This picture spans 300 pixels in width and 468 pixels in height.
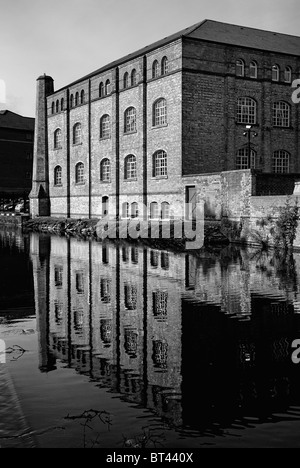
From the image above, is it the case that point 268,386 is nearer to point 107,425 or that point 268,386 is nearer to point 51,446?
point 107,425

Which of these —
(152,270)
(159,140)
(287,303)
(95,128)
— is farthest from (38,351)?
(95,128)

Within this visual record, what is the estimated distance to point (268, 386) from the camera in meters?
6.72

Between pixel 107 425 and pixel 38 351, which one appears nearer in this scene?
pixel 107 425

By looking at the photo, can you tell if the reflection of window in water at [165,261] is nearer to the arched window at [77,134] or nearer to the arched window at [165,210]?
the arched window at [165,210]

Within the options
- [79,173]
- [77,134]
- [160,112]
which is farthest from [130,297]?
[77,134]

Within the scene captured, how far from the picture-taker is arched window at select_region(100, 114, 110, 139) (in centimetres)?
4103

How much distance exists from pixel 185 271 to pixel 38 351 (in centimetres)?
944

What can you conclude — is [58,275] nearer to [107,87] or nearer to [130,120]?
[130,120]

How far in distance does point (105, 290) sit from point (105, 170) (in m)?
28.8

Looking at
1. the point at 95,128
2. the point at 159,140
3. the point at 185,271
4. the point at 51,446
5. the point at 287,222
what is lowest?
the point at 51,446

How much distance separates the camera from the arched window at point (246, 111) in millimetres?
34562

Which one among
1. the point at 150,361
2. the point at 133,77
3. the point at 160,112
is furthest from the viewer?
the point at 133,77

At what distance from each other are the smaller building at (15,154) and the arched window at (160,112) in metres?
38.7

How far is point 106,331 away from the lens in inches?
374
